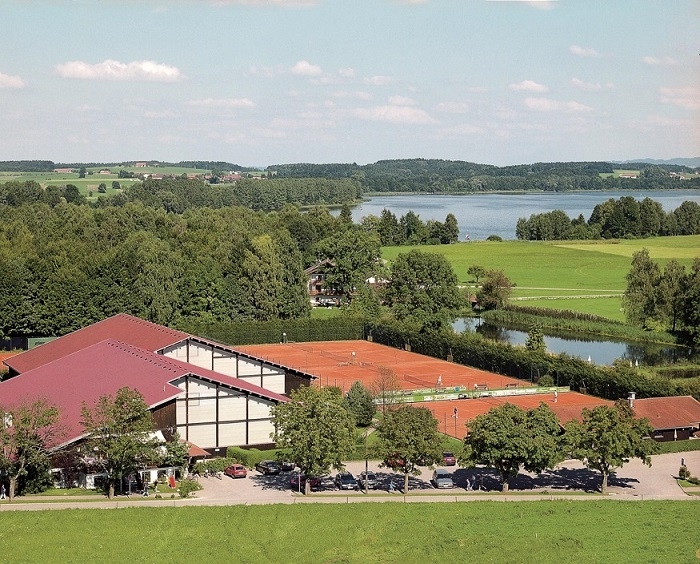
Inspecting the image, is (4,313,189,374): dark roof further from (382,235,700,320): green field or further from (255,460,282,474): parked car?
(382,235,700,320): green field

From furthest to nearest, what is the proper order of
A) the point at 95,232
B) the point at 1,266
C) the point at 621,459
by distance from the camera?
the point at 95,232 < the point at 1,266 < the point at 621,459

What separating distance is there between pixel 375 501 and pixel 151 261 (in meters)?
39.1

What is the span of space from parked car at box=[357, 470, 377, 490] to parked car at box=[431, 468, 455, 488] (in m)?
1.82

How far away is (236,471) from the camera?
33469mm

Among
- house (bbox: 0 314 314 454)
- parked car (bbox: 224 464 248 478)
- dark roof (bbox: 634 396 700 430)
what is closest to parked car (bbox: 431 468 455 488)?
parked car (bbox: 224 464 248 478)

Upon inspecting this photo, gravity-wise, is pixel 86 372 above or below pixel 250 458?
above

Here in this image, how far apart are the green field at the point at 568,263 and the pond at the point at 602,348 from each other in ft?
23.9

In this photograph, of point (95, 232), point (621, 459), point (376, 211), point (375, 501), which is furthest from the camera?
point (376, 211)

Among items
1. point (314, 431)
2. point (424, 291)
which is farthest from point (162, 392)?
point (424, 291)

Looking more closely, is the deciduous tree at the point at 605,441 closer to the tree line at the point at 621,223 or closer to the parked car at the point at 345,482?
the parked car at the point at 345,482

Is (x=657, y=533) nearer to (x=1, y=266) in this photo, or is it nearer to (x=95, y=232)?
(x=1, y=266)

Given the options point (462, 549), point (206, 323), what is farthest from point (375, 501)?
point (206, 323)

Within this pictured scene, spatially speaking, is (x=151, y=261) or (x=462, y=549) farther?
(x=151, y=261)

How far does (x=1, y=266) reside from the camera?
206ft
